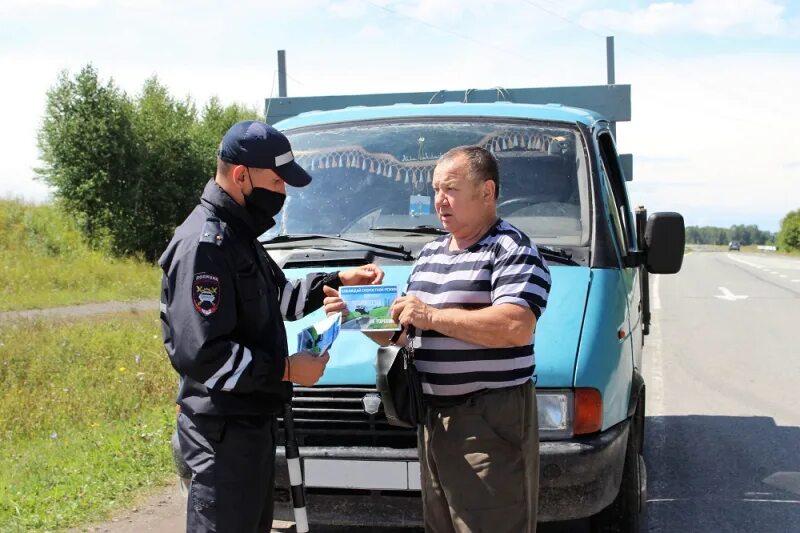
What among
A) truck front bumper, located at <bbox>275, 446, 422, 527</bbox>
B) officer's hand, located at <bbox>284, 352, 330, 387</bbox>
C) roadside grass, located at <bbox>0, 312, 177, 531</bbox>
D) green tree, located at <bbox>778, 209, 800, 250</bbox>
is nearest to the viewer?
officer's hand, located at <bbox>284, 352, 330, 387</bbox>

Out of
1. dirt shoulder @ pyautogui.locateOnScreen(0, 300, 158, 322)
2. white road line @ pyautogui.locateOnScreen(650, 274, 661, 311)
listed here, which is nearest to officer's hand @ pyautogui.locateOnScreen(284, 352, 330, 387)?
dirt shoulder @ pyautogui.locateOnScreen(0, 300, 158, 322)

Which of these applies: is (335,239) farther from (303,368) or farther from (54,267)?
(54,267)

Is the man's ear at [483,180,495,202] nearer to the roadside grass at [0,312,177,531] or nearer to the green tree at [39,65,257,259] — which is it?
the roadside grass at [0,312,177,531]

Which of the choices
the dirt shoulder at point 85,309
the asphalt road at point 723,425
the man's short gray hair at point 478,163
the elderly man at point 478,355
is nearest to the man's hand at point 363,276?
the elderly man at point 478,355

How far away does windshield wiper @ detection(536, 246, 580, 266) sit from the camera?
4.20m

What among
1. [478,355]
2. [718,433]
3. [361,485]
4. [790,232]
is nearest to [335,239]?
[361,485]

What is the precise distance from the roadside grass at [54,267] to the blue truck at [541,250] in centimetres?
1519

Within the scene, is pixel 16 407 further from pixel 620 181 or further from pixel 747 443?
pixel 747 443

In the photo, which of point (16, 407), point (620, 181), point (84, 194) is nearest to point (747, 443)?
point (620, 181)

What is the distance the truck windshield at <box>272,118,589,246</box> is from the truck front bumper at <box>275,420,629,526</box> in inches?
45.9

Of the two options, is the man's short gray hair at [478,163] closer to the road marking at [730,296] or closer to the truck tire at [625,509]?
the truck tire at [625,509]

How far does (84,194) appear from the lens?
28719 millimetres

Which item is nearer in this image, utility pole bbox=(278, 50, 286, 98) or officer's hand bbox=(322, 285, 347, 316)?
officer's hand bbox=(322, 285, 347, 316)

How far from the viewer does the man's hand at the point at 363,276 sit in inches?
133
